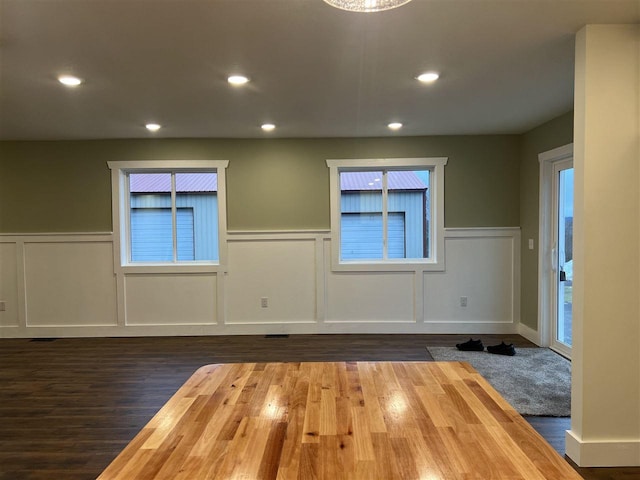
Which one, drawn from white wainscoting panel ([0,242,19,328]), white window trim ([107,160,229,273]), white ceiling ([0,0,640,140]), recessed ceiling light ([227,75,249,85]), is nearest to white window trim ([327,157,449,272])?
white ceiling ([0,0,640,140])

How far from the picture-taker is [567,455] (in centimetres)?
223

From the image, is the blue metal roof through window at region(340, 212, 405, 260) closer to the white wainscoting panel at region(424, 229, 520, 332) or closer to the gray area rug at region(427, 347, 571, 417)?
the white wainscoting panel at region(424, 229, 520, 332)

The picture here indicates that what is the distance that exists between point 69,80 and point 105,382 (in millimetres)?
2440

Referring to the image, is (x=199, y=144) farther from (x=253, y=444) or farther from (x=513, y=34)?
(x=253, y=444)

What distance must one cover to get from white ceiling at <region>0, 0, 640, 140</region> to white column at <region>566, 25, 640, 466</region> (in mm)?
241

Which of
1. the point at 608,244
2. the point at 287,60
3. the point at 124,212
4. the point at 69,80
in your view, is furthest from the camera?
the point at 124,212

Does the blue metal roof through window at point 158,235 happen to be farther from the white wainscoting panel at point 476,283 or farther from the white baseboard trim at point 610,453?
the white baseboard trim at point 610,453

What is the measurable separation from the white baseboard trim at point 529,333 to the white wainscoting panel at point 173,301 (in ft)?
12.1

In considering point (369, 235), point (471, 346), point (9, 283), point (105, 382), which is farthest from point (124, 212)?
point (471, 346)

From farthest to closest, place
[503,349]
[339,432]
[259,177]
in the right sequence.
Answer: [259,177], [503,349], [339,432]

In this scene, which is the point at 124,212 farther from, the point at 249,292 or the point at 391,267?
the point at 391,267

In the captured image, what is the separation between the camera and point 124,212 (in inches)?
192

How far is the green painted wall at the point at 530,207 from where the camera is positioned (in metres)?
4.18

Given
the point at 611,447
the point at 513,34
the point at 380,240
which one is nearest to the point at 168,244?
the point at 380,240
